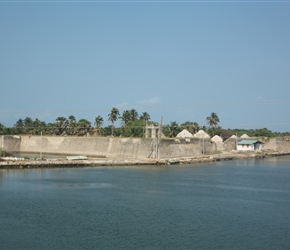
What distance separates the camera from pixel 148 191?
88.2 feet

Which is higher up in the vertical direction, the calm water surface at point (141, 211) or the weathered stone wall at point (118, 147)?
the weathered stone wall at point (118, 147)

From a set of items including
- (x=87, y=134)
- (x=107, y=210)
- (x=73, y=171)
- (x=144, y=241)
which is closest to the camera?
(x=144, y=241)

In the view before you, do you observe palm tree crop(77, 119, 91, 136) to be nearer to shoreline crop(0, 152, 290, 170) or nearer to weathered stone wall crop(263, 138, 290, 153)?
shoreline crop(0, 152, 290, 170)

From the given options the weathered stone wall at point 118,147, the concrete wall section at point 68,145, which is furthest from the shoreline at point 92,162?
the concrete wall section at point 68,145

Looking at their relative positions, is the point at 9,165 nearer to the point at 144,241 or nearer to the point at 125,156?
the point at 125,156

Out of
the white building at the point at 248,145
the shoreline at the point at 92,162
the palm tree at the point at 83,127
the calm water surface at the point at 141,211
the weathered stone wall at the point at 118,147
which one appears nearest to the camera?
the calm water surface at the point at 141,211

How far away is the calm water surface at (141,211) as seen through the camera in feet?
52.9

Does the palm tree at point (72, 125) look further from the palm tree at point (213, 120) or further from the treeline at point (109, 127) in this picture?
the palm tree at point (213, 120)

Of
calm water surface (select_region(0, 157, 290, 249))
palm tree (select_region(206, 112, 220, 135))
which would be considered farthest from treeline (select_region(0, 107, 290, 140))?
calm water surface (select_region(0, 157, 290, 249))

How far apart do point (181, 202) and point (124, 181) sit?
321 inches

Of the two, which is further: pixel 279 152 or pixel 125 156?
pixel 279 152

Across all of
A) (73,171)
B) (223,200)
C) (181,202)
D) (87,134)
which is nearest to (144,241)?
(181,202)

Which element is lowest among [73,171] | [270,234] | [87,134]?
[270,234]

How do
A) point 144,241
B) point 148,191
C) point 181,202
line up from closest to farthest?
point 144,241 < point 181,202 < point 148,191
